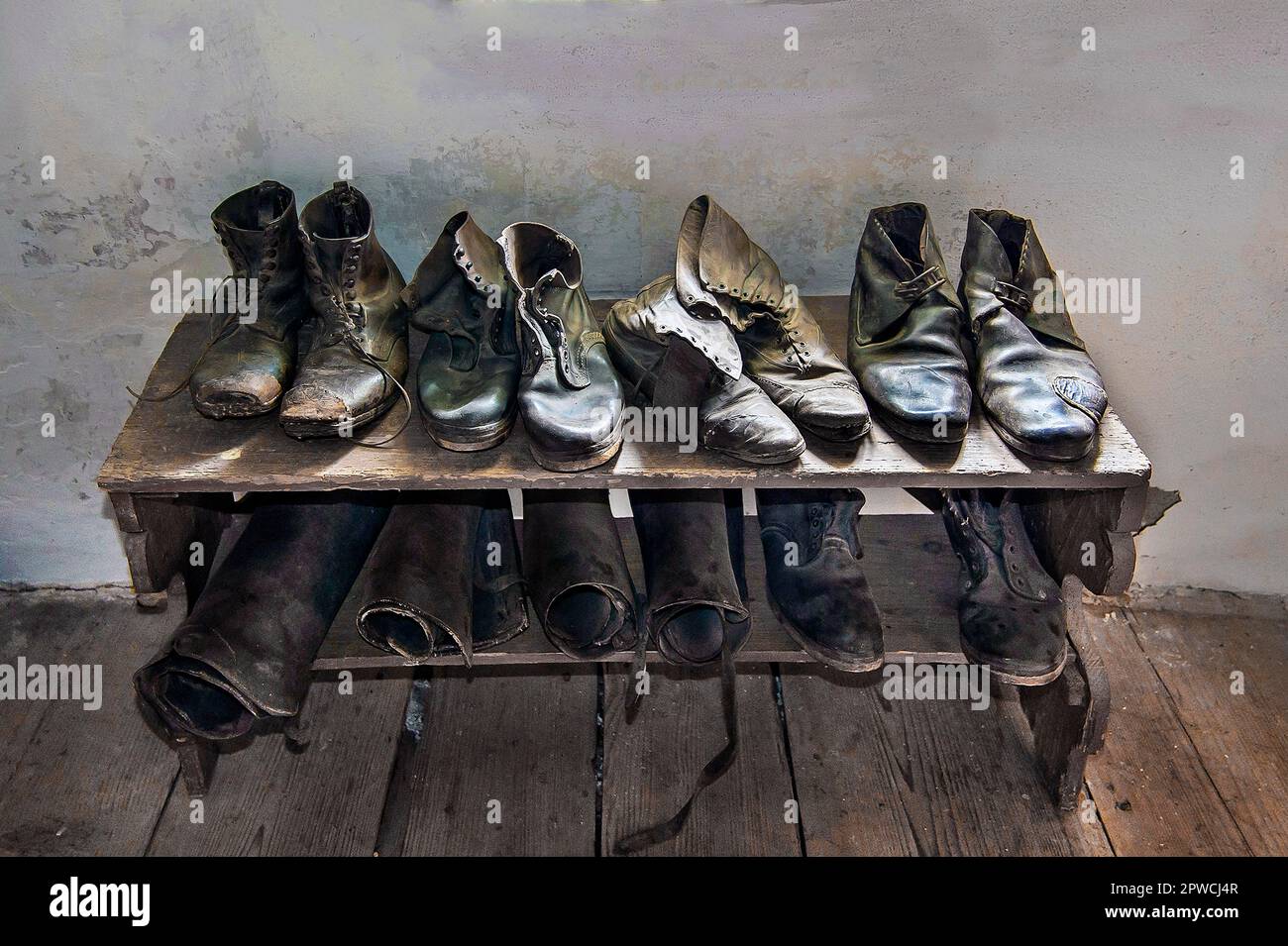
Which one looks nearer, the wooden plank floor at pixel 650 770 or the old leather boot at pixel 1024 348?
the old leather boot at pixel 1024 348

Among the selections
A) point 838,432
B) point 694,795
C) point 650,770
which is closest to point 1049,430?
point 838,432

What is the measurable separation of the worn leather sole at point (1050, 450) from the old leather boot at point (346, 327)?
930mm

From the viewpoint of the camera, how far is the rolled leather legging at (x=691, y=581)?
1683 millimetres

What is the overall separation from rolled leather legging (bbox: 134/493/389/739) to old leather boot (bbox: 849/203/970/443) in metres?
0.92

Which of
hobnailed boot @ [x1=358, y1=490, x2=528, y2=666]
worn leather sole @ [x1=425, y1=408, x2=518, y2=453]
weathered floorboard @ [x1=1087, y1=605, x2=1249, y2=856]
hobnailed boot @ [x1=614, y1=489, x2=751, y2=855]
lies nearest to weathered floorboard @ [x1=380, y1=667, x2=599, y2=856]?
A: hobnailed boot @ [x1=614, y1=489, x2=751, y2=855]

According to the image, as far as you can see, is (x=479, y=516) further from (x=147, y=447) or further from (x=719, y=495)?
(x=147, y=447)

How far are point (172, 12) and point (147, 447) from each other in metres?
0.74

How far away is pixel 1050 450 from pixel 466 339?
0.91m

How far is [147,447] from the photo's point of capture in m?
1.58

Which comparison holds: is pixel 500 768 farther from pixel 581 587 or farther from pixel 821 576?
pixel 821 576

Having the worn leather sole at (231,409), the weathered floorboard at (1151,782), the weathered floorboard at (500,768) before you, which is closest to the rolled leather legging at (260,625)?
the worn leather sole at (231,409)

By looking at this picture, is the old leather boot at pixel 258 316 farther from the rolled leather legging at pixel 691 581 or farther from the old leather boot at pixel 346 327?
the rolled leather legging at pixel 691 581

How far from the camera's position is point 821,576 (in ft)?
5.94

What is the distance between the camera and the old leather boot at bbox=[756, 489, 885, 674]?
1.73 metres
